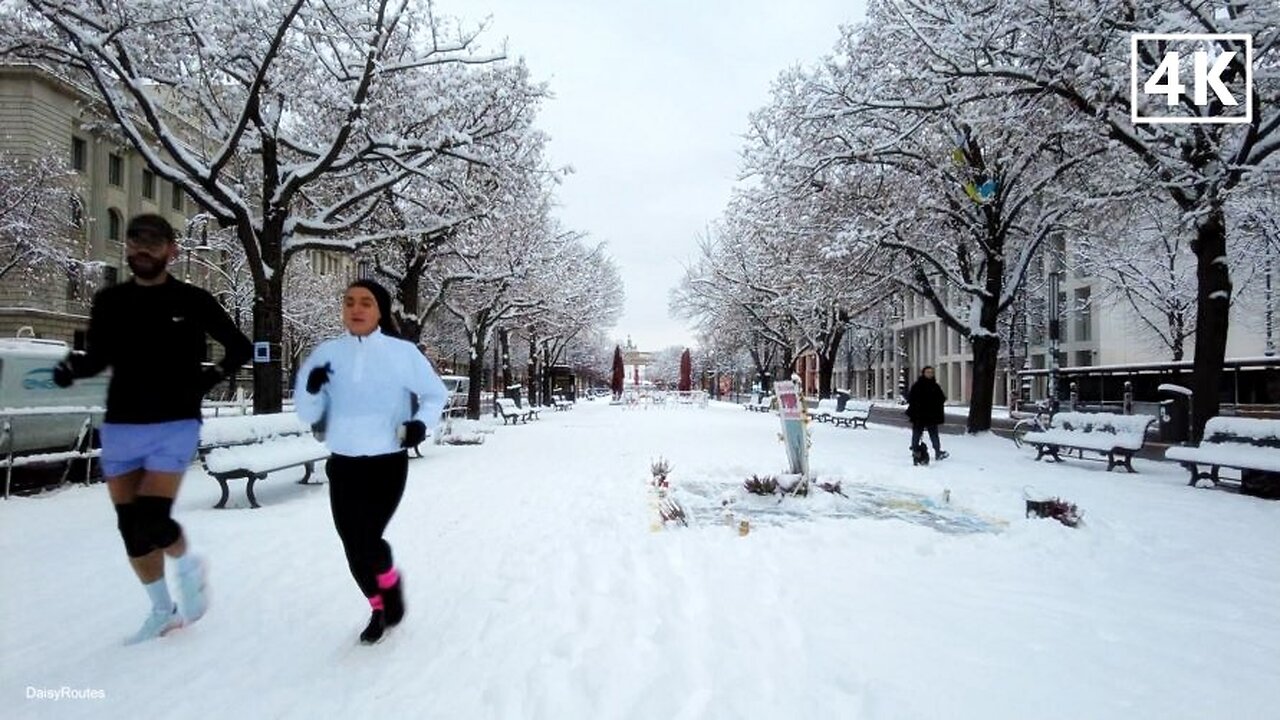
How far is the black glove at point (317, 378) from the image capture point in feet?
11.1

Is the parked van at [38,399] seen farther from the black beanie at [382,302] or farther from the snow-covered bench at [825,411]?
the snow-covered bench at [825,411]

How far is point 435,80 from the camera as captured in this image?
46.1 ft

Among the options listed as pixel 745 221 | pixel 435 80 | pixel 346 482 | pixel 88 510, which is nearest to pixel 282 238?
pixel 435 80

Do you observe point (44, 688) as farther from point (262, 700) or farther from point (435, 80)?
point (435, 80)

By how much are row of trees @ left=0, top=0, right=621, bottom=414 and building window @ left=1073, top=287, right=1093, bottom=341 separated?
4150cm

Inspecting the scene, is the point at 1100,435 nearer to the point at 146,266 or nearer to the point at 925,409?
the point at 925,409

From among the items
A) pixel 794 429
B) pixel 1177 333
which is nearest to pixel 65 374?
pixel 794 429

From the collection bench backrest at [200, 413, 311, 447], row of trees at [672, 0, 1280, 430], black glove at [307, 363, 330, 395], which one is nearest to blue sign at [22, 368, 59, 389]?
bench backrest at [200, 413, 311, 447]

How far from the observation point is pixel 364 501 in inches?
134

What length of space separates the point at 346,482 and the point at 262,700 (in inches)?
37.6

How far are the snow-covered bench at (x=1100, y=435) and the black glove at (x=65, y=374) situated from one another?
12862 millimetres

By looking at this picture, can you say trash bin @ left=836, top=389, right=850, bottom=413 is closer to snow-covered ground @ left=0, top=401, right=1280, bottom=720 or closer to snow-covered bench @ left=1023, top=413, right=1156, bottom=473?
snow-covered bench @ left=1023, top=413, right=1156, bottom=473

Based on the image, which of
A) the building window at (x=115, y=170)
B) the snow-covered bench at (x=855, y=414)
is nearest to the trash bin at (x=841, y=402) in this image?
the snow-covered bench at (x=855, y=414)

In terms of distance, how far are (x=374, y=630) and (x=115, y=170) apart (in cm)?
4462
